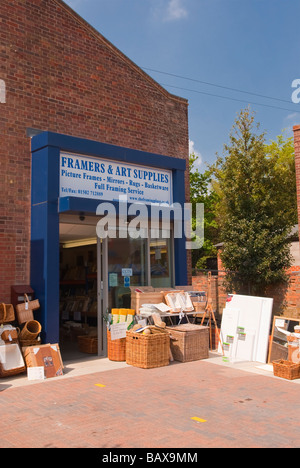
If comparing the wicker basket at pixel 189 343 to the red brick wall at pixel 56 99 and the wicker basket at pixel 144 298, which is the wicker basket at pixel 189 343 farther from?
the red brick wall at pixel 56 99

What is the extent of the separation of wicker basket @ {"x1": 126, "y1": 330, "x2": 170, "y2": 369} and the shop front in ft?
4.15

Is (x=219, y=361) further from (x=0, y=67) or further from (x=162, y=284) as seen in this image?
(x=0, y=67)

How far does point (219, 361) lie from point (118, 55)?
7487 mm

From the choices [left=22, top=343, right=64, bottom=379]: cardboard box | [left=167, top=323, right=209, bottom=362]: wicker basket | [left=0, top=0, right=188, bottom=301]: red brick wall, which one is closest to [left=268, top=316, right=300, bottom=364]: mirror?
[left=167, top=323, right=209, bottom=362]: wicker basket

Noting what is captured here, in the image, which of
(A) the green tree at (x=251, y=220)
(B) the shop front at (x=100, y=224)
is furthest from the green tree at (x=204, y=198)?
(B) the shop front at (x=100, y=224)

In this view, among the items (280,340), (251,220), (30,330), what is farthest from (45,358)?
(251,220)

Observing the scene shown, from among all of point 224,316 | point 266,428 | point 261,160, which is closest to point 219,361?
point 224,316

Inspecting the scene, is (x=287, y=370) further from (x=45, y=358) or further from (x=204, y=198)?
(x=204, y=198)

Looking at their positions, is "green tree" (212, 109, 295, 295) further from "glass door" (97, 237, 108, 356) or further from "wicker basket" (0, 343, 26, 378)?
"wicker basket" (0, 343, 26, 378)

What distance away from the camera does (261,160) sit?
15.9 metres

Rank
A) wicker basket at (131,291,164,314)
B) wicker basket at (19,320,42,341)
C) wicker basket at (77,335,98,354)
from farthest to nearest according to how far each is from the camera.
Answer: wicker basket at (77,335,98,354) < wicker basket at (131,291,164,314) < wicker basket at (19,320,42,341)

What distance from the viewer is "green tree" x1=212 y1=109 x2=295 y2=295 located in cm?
1484

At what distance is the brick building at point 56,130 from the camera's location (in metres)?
8.63

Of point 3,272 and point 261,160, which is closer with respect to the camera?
point 3,272
